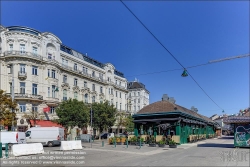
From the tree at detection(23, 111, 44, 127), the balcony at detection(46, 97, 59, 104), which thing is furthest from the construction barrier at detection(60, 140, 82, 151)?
the balcony at detection(46, 97, 59, 104)

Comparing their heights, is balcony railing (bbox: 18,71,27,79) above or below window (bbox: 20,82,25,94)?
above

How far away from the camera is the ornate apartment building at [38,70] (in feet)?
134

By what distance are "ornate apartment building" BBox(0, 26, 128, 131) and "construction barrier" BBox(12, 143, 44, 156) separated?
2199 cm

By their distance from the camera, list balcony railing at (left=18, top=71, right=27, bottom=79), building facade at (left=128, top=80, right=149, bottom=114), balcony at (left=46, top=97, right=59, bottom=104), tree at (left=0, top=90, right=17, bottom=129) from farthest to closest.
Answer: building facade at (left=128, top=80, right=149, bottom=114) < balcony at (left=46, top=97, right=59, bottom=104) < balcony railing at (left=18, top=71, right=27, bottom=79) < tree at (left=0, top=90, right=17, bottom=129)

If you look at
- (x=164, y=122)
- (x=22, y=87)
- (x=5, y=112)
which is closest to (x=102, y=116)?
(x=22, y=87)

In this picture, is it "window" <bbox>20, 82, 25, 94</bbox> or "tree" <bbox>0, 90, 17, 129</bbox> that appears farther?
"window" <bbox>20, 82, 25, 94</bbox>

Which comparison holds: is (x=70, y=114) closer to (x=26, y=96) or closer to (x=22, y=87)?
(x=26, y=96)

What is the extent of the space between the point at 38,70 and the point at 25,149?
2821 cm

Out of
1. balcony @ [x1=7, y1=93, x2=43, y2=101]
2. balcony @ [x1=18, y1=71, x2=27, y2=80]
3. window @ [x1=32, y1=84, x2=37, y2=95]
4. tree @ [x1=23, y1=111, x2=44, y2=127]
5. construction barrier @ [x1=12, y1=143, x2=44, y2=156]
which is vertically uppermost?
balcony @ [x1=18, y1=71, x2=27, y2=80]

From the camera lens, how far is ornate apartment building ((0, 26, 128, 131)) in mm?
40875

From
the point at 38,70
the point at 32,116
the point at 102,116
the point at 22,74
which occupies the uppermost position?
the point at 38,70

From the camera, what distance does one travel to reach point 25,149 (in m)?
17.2

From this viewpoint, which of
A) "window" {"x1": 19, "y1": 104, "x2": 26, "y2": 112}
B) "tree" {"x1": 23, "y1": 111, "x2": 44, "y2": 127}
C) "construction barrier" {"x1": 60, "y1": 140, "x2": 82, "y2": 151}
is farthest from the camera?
"window" {"x1": 19, "y1": 104, "x2": 26, "y2": 112}

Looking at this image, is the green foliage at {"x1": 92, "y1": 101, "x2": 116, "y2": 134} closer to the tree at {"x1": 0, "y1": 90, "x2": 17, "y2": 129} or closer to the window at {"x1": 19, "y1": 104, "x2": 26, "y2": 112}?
the window at {"x1": 19, "y1": 104, "x2": 26, "y2": 112}
